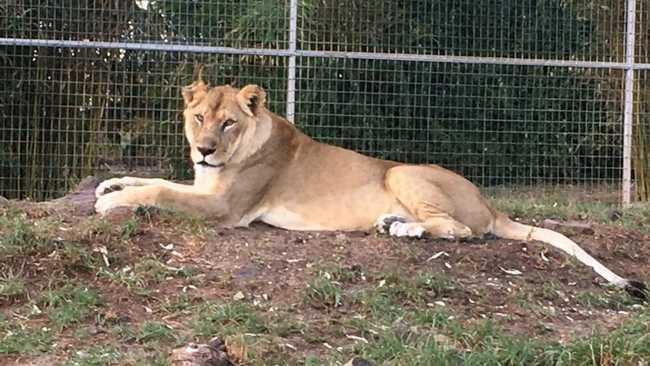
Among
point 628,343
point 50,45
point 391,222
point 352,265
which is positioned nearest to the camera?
point 628,343

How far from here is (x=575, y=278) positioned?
5.25 m

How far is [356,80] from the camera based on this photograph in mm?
8930

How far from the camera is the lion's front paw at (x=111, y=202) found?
557 centimetres

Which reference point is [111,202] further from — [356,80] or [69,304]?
[356,80]

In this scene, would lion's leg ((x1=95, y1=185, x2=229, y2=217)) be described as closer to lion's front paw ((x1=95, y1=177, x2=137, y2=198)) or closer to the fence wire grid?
lion's front paw ((x1=95, y1=177, x2=137, y2=198))

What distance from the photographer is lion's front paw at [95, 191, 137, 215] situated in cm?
557

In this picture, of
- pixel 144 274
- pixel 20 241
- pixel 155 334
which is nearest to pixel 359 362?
pixel 155 334

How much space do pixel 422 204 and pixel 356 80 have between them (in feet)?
10.5

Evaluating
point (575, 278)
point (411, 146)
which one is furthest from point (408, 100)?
point (575, 278)

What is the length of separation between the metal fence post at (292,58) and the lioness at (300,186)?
1883 mm

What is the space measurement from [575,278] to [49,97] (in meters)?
5.37

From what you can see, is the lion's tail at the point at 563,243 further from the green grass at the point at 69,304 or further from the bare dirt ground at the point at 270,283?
the green grass at the point at 69,304

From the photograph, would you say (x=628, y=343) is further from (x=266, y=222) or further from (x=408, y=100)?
(x=408, y=100)

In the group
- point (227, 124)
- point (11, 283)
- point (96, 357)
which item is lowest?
point (96, 357)
